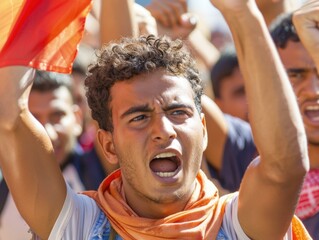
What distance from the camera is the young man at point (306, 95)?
5.17m

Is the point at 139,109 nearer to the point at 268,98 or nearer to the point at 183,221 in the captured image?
→ the point at 183,221

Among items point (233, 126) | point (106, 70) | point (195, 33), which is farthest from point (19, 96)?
point (195, 33)

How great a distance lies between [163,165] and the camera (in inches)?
164

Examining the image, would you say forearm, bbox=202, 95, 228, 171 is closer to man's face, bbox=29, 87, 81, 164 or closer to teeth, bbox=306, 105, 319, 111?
teeth, bbox=306, 105, 319, 111

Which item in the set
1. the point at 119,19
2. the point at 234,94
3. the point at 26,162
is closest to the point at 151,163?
the point at 26,162

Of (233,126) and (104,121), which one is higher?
(104,121)

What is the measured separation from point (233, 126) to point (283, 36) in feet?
1.63

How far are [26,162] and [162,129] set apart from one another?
18.4 inches

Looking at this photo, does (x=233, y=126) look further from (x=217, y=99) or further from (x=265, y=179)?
(x=265, y=179)

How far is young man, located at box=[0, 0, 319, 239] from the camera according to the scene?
3986 millimetres

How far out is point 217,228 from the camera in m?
4.18

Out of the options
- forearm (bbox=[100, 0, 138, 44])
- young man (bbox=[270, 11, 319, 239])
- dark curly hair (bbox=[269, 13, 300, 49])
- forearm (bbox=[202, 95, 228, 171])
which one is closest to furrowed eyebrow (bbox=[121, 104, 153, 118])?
forearm (bbox=[100, 0, 138, 44])

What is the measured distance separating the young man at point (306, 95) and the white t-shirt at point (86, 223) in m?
0.96

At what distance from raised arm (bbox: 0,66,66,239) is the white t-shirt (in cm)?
3
